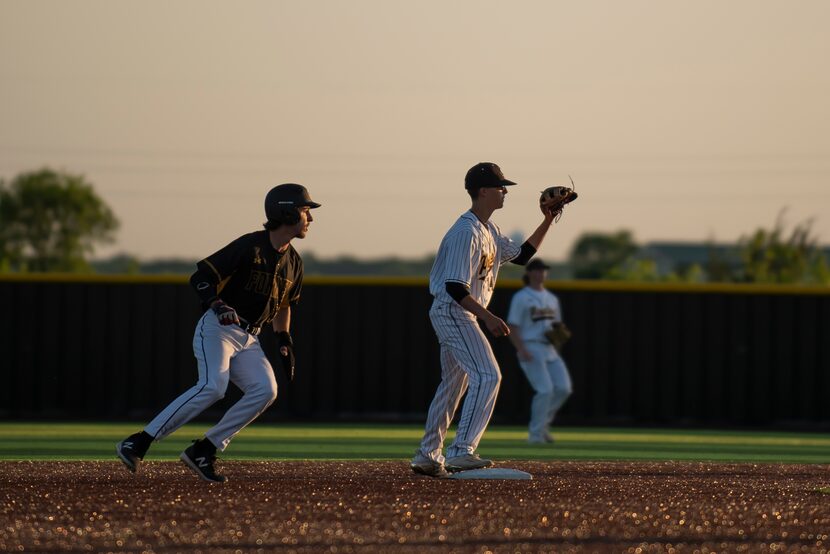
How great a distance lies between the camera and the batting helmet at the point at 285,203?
879cm

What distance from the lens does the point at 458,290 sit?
346 inches

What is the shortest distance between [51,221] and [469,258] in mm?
80605

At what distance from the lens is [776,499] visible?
802cm

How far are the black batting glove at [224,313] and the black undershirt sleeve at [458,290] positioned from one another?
1327 mm

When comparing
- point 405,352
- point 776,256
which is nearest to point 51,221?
point 776,256

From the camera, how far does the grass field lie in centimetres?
1236

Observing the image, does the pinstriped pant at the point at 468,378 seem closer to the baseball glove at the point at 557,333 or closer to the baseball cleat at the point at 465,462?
the baseball cleat at the point at 465,462

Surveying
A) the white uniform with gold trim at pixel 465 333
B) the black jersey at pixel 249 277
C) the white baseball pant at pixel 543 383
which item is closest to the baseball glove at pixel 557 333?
the white baseball pant at pixel 543 383

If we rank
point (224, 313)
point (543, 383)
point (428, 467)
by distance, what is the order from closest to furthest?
point (224, 313) → point (428, 467) → point (543, 383)

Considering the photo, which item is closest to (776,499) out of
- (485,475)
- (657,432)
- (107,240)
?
(485,475)

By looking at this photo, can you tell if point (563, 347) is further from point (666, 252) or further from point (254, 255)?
point (666, 252)

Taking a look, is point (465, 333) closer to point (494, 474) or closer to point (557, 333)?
point (494, 474)

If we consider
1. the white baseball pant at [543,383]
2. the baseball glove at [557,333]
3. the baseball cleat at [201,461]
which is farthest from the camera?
the baseball glove at [557,333]

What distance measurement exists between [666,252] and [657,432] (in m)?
114
